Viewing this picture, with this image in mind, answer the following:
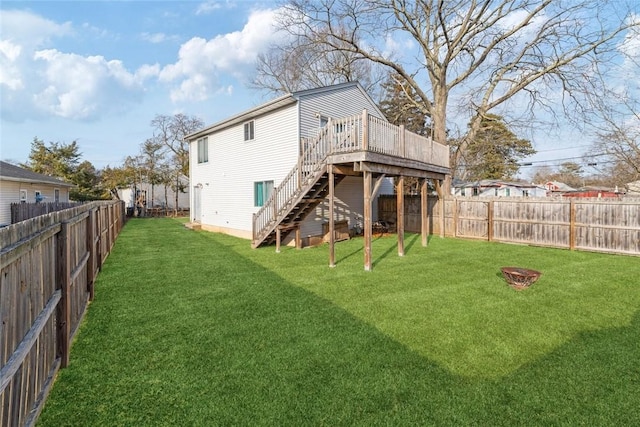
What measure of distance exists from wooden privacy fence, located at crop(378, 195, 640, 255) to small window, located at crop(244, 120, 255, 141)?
27.1 ft

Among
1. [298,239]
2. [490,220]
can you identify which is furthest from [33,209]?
[490,220]

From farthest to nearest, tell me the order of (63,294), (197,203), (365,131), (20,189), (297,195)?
(197,203), (20,189), (297,195), (365,131), (63,294)

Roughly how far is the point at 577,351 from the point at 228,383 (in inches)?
160

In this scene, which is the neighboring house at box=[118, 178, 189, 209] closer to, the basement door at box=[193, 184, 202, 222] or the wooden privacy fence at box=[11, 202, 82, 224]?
the basement door at box=[193, 184, 202, 222]

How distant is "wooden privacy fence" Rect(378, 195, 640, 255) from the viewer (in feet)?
33.2

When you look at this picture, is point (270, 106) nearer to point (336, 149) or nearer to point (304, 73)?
point (336, 149)

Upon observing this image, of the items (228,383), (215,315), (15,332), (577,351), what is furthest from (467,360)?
(15,332)

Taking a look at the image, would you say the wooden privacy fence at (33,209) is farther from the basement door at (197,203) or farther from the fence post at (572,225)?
the fence post at (572,225)

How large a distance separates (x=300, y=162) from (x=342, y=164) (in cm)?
176

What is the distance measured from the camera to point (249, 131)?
551 inches

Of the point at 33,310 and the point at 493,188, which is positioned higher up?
the point at 493,188

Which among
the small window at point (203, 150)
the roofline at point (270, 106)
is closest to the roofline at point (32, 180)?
the small window at point (203, 150)

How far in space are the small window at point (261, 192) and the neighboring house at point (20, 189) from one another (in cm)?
1092

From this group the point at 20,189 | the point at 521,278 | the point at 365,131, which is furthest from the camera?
the point at 20,189
